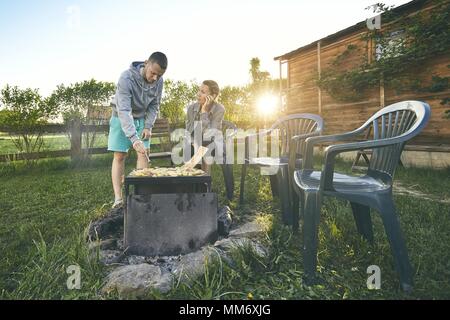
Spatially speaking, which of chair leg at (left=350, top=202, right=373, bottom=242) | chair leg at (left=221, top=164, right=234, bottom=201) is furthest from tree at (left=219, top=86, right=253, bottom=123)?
chair leg at (left=350, top=202, right=373, bottom=242)

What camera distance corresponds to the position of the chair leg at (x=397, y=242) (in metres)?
1.72

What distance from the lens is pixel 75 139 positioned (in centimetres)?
834

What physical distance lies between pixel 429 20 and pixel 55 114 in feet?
32.4

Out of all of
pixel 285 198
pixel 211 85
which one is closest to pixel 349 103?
pixel 211 85

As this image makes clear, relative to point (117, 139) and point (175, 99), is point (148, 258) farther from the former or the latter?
point (175, 99)

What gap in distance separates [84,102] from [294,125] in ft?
31.4

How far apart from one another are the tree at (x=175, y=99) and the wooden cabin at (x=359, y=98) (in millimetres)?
4285

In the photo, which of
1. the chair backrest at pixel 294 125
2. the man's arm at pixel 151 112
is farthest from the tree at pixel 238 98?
the man's arm at pixel 151 112

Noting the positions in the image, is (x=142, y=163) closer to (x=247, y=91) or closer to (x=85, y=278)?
(x=85, y=278)

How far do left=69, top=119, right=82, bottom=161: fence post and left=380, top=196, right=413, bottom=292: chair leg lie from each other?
8.28m

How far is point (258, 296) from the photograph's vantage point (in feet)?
5.76

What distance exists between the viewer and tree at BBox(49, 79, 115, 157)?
8602 millimetres

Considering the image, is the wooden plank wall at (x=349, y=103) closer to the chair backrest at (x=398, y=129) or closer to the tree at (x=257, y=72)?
the chair backrest at (x=398, y=129)

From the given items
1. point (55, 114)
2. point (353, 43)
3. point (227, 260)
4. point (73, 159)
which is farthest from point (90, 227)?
point (353, 43)
